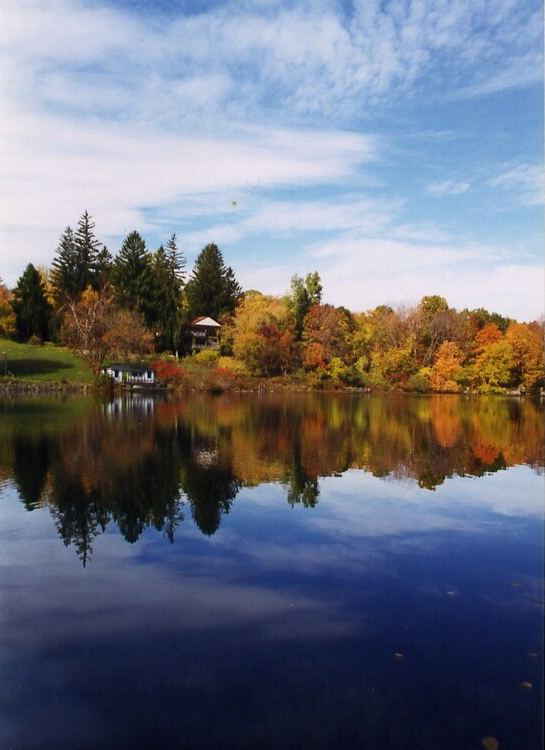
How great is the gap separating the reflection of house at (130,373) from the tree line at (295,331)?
139 inches

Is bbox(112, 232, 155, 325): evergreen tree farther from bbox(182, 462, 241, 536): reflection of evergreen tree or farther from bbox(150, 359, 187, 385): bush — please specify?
bbox(182, 462, 241, 536): reflection of evergreen tree

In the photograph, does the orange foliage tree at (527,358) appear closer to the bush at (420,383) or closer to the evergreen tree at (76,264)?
the bush at (420,383)

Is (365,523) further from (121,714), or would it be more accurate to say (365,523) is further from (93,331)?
(93,331)

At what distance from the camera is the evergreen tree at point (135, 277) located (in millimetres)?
66188

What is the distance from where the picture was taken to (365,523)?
1127 cm

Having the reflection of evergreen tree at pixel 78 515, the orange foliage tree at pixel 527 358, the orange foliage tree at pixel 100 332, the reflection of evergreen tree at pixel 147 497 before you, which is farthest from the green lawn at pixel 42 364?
the orange foliage tree at pixel 527 358

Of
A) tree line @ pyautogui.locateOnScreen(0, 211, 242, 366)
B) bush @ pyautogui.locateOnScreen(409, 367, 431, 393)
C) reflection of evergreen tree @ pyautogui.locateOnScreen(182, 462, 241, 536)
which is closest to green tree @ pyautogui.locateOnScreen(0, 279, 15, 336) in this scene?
tree line @ pyautogui.locateOnScreen(0, 211, 242, 366)

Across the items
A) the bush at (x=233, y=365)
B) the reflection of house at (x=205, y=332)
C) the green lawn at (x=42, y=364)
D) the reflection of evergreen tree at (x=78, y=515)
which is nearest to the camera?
the reflection of evergreen tree at (x=78, y=515)

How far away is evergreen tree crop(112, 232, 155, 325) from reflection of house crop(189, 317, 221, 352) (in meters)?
5.19

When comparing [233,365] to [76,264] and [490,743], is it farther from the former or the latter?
[490,743]

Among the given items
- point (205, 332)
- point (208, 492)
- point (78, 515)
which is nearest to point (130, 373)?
point (205, 332)

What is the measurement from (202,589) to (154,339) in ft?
194

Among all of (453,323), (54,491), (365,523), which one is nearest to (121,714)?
(365,523)

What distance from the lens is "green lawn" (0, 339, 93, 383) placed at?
1987 inches
